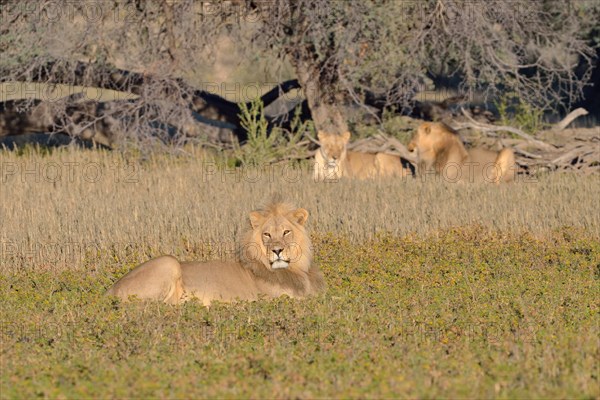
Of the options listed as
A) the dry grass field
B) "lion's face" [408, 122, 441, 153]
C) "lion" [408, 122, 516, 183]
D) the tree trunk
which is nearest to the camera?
the dry grass field

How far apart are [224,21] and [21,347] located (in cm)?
1139

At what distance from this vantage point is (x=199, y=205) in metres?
13.4

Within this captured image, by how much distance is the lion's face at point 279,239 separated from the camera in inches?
343

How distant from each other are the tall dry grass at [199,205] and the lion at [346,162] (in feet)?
1.14

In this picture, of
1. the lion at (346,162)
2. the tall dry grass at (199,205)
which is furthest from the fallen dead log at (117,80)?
the lion at (346,162)

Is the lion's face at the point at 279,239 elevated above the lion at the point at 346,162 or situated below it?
below

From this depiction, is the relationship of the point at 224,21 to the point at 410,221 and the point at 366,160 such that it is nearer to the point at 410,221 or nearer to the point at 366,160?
the point at 366,160

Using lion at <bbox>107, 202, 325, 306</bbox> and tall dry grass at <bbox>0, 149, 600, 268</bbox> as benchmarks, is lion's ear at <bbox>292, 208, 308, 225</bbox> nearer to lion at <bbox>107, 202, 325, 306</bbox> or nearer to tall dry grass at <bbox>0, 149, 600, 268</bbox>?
lion at <bbox>107, 202, 325, 306</bbox>

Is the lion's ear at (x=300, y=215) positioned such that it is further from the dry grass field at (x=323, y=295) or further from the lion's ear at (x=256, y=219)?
the dry grass field at (x=323, y=295)

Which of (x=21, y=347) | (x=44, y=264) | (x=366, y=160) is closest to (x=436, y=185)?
(x=366, y=160)

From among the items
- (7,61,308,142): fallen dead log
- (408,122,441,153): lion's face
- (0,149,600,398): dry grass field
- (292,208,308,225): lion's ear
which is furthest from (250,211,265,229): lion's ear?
(408,122,441,153): lion's face

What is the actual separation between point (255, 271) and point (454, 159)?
8907mm

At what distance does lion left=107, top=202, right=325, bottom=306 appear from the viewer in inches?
335

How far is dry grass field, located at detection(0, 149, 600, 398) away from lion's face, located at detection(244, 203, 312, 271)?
0.42 m
